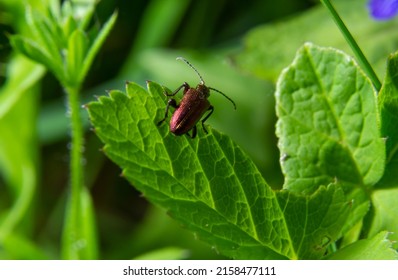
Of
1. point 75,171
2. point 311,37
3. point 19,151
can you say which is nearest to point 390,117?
point 75,171

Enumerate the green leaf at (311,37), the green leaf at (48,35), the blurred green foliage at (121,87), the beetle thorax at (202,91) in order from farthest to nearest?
the blurred green foliage at (121,87), the green leaf at (311,37), the green leaf at (48,35), the beetle thorax at (202,91)

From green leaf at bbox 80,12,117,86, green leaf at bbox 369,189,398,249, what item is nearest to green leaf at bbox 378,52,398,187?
green leaf at bbox 369,189,398,249

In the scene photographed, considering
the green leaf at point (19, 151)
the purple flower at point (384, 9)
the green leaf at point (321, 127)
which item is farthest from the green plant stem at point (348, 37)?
the green leaf at point (19, 151)

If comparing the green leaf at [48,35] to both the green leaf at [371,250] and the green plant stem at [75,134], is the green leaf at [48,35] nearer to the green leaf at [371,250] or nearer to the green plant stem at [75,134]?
the green plant stem at [75,134]

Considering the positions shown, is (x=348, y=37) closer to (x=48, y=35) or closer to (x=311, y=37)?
(x=48, y=35)
